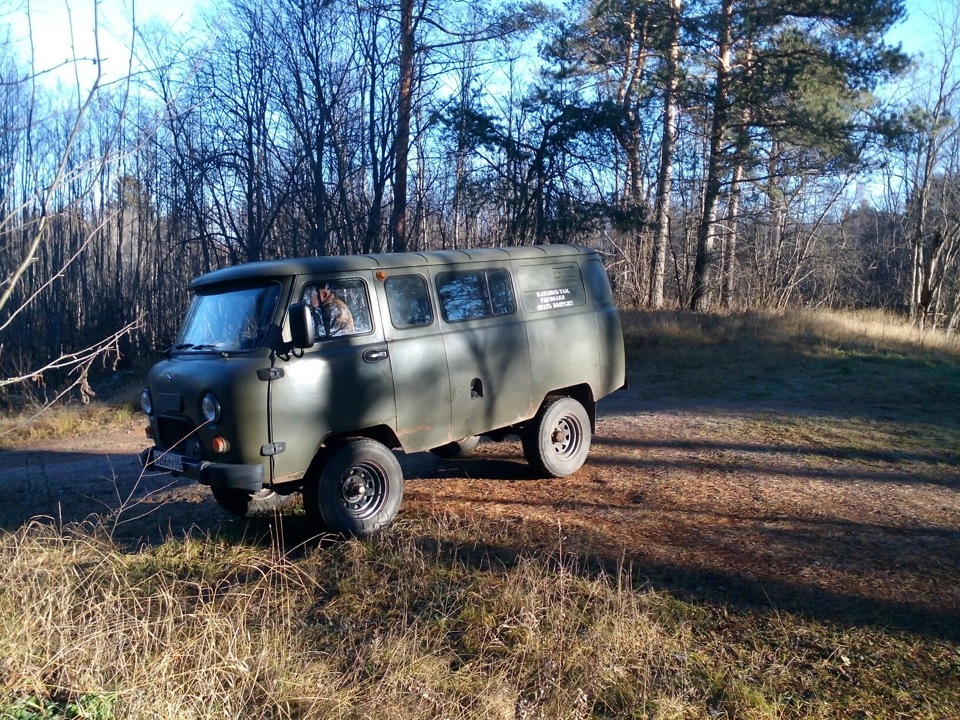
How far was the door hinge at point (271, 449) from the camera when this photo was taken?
5559mm

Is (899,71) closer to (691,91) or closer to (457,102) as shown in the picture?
(691,91)

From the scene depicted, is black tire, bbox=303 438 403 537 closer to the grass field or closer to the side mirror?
the grass field

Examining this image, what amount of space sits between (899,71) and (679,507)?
1542cm

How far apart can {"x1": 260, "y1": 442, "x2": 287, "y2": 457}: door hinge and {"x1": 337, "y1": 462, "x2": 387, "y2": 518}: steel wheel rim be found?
0.61 meters

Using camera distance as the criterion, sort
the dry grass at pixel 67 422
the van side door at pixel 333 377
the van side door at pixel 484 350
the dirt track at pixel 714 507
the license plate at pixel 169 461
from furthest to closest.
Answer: the dry grass at pixel 67 422, the van side door at pixel 484 350, the license plate at pixel 169 461, the van side door at pixel 333 377, the dirt track at pixel 714 507

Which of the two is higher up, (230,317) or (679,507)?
(230,317)

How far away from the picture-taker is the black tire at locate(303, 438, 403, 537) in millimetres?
5902

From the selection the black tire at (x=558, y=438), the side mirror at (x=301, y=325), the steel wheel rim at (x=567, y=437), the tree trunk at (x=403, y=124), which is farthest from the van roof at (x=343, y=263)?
the tree trunk at (x=403, y=124)

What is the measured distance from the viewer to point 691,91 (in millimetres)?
18875

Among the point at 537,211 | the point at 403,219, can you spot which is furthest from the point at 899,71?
the point at 403,219

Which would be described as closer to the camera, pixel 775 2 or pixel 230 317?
pixel 230 317

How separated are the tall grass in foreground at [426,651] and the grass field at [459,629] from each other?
14 mm

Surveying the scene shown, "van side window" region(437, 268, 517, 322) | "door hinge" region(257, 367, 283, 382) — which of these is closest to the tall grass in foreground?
"door hinge" region(257, 367, 283, 382)

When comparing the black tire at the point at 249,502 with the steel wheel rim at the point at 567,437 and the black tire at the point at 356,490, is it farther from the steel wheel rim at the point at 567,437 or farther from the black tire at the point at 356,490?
the steel wheel rim at the point at 567,437
